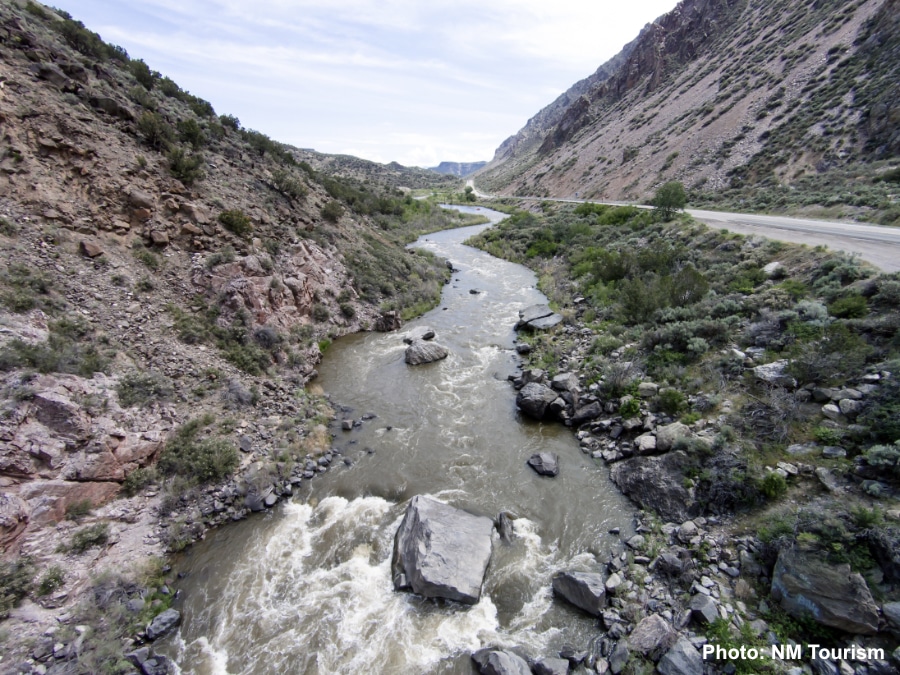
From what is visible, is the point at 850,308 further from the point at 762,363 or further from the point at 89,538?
the point at 89,538

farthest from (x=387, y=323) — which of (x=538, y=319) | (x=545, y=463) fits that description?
(x=545, y=463)

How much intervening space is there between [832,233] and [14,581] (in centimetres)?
3398

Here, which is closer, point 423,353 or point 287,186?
point 423,353

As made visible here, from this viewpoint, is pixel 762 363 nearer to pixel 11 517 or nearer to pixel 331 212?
pixel 11 517

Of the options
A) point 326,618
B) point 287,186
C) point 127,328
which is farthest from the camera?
point 287,186

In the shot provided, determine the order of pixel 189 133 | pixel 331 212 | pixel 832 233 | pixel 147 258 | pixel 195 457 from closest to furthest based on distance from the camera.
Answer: pixel 195 457 → pixel 147 258 → pixel 832 233 → pixel 189 133 → pixel 331 212

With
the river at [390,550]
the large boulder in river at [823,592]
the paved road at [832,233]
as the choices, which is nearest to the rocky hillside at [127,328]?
the river at [390,550]

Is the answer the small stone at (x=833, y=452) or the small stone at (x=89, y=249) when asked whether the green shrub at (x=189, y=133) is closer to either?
the small stone at (x=89, y=249)

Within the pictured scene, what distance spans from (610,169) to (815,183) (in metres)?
40.0

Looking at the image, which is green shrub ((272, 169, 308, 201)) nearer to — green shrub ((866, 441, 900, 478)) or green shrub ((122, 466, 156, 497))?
green shrub ((122, 466, 156, 497))

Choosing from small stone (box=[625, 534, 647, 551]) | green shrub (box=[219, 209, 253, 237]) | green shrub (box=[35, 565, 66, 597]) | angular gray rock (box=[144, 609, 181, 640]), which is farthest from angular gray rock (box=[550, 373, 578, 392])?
green shrub (box=[219, 209, 253, 237])

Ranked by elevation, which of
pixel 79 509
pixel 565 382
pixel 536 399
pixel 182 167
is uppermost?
pixel 182 167

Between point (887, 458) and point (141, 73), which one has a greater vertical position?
point (141, 73)

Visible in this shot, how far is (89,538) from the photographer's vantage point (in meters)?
8.85
